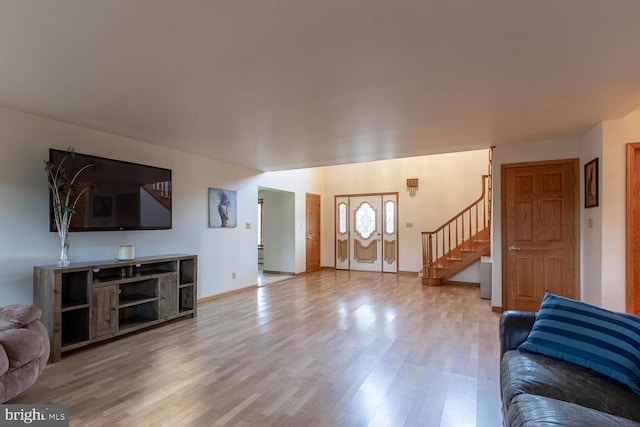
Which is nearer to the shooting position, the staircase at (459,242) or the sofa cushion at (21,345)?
the sofa cushion at (21,345)

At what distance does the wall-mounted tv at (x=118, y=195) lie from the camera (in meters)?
3.43

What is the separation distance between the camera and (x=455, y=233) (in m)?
7.21

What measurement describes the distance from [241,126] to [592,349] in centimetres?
339

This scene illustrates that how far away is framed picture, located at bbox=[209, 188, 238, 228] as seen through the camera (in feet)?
17.8

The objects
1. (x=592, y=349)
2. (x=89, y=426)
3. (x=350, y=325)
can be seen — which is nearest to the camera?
(x=592, y=349)

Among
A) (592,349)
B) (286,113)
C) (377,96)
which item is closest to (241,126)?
(286,113)

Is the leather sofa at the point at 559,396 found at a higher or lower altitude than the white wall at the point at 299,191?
lower

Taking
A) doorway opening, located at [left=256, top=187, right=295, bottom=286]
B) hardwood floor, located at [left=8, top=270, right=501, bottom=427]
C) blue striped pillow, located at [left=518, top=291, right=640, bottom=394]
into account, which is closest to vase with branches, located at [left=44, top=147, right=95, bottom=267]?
hardwood floor, located at [left=8, top=270, right=501, bottom=427]

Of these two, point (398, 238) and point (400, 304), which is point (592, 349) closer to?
point (400, 304)

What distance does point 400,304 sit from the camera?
200 inches

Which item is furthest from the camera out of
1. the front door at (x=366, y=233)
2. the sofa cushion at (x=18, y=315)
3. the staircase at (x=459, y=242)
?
the front door at (x=366, y=233)

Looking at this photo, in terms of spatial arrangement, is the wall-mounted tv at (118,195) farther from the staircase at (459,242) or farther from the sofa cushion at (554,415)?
the staircase at (459,242)

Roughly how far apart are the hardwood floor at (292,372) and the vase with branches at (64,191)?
1.12 metres

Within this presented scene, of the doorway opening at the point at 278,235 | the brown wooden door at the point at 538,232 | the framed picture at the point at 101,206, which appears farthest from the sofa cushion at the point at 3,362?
the doorway opening at the point at 278,235
